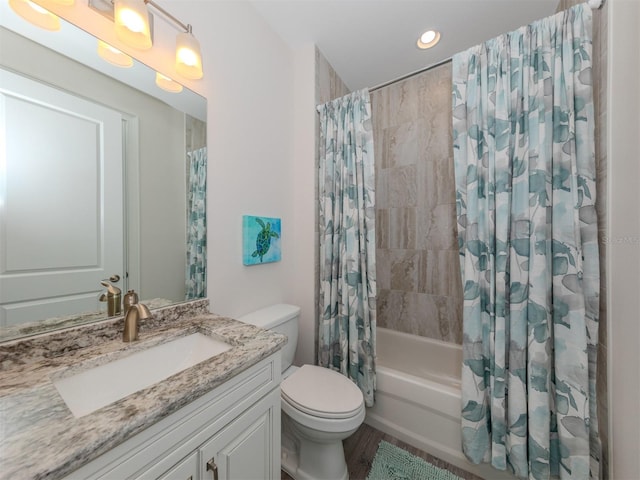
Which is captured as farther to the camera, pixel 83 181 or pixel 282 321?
pixel 282 321

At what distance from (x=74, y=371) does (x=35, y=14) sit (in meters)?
1.12

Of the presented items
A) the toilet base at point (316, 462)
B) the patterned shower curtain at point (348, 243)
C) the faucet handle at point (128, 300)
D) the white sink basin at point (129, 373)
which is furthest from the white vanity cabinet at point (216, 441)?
the patterned shower curtain at point (348, 243)

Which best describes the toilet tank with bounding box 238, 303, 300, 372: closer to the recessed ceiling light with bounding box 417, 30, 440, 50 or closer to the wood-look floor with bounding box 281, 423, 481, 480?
the wood-look floor with bounding box 281, 423, 481, 480

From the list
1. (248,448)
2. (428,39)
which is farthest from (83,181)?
(428,39)

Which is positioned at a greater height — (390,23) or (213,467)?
(390,23)

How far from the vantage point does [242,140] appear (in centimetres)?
140

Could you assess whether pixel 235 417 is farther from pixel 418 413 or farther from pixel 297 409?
pixel 418 413

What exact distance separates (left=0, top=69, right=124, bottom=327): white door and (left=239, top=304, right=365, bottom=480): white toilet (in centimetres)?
75

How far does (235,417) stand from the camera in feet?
2.46

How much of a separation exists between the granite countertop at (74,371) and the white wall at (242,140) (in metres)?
0.41

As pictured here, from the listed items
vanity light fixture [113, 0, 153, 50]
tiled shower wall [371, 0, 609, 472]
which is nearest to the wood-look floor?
tiled shower wall [371, 0, 609, 472]

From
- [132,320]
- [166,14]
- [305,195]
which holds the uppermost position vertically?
[166,14]

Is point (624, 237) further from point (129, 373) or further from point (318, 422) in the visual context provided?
point (129, 373)

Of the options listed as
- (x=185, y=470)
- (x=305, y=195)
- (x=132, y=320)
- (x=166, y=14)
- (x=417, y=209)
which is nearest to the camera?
(x=185, y=470)
